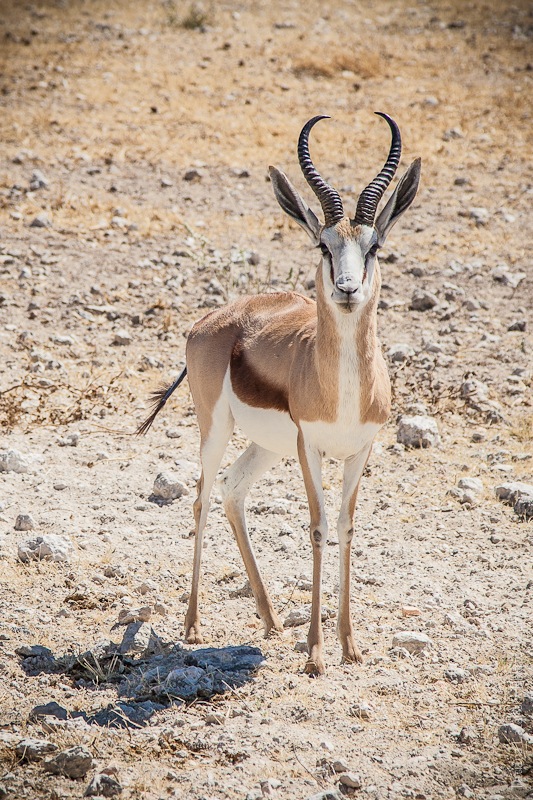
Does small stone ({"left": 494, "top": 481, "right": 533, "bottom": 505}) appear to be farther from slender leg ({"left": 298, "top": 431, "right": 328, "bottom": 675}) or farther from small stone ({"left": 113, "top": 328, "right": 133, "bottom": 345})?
small stone ({"left": 113, "top": 328, "right": 133, "bottom": 345})

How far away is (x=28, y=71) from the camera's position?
16.6 meters

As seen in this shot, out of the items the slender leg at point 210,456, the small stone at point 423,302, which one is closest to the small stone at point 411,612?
the slender leg at point 210,456

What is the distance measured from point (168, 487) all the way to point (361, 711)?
2.79 metres

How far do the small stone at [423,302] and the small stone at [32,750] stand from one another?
22.3 ft

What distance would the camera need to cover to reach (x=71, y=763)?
422 centimetres

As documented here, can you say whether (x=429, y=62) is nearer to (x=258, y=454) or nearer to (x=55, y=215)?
(x=55, y=215)

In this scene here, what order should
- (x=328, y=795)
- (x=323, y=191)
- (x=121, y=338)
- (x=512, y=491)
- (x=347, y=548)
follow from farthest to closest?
(x=121, y=338) < (x=512, y=491) < (x=347, y=548) < (x=323, y=191) < (x=328, y=795)

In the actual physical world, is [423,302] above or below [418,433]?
above

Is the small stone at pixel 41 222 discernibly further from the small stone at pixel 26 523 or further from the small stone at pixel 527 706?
the small stone at pixel 527 706

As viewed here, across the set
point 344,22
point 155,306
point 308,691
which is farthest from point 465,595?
point 344,22

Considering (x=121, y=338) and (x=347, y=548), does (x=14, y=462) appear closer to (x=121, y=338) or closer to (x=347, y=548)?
(x=121, y=338)

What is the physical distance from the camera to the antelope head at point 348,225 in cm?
472

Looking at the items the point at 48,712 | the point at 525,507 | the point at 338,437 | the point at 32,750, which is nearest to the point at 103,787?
the point at 32,750

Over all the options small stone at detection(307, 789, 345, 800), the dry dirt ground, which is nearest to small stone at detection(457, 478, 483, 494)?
the dry dirt ground
